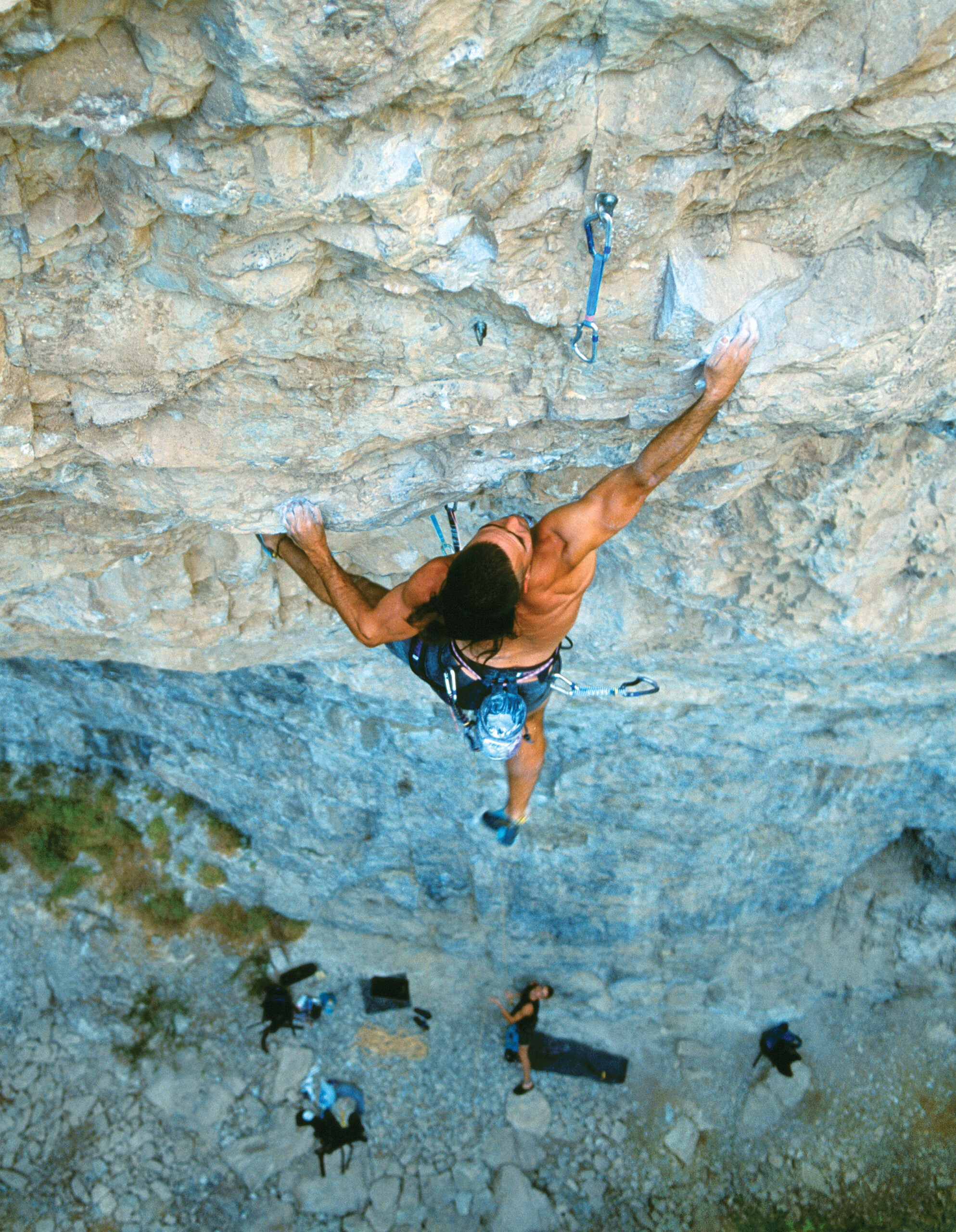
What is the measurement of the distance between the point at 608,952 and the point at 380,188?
6880 mm

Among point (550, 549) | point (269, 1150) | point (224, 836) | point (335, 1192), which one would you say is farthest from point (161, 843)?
point (550, 549)

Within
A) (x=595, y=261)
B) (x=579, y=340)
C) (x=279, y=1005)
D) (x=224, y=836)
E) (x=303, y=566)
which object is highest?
(x=595, y=261)

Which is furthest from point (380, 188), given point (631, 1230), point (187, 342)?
point (631, 1230)

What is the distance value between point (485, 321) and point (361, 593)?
130cm

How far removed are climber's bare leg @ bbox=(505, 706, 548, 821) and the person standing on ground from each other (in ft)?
12.3

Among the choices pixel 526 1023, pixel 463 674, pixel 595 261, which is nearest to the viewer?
pixel 595 261

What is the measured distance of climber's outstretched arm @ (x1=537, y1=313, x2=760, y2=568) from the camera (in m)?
2.33

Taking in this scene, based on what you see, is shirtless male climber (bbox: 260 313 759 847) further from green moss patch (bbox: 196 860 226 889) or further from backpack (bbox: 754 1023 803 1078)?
backpack (bbox: 754 1023 803 1078)

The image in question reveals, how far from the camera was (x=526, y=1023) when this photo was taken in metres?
7.43

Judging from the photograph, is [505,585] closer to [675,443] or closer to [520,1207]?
[675,443]

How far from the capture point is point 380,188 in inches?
67.7

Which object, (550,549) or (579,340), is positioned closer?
(579,340)

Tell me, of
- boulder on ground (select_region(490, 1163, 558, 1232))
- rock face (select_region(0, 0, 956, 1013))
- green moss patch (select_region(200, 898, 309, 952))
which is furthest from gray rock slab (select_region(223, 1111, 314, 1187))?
rock face (select_region(0, 0, 956, 1013))

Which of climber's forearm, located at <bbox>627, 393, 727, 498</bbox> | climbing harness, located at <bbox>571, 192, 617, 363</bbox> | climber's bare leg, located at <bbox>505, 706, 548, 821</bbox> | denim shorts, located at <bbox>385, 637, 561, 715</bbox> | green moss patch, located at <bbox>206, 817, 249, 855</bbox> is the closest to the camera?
climbing harness, located at <bbox>571, 192, 617, 363</bbox>
